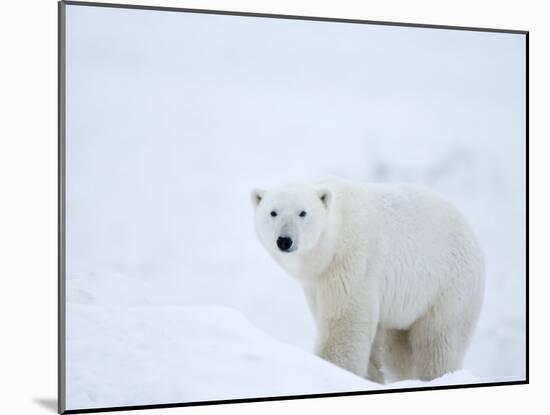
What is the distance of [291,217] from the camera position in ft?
18.0

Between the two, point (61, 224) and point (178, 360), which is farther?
point (178, 360)

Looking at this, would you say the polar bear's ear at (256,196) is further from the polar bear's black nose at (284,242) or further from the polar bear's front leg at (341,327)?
the polar bear's front leg at (341,327)

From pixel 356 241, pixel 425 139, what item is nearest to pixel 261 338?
pixel 356 241

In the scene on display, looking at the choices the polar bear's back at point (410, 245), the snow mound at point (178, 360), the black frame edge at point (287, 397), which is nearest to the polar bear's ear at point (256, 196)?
the polar bear's back at point (410, 245)

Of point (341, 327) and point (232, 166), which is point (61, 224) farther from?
point (341, 327)

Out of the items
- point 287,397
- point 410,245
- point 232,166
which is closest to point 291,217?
point 232,166

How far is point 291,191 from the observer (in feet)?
18.4

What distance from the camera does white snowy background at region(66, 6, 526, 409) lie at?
5.25 meters

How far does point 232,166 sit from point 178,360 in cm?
118

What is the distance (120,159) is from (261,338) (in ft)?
4.41

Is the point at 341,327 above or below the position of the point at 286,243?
below

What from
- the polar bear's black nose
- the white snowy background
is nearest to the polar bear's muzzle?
the polar bear's black nose

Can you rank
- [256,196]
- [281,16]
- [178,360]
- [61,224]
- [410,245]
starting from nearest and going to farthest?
[61,224] < [178,360] < [256,196] < [281,16] < [410,245]

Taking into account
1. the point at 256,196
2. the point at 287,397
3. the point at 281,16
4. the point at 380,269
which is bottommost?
the point at 287,397
